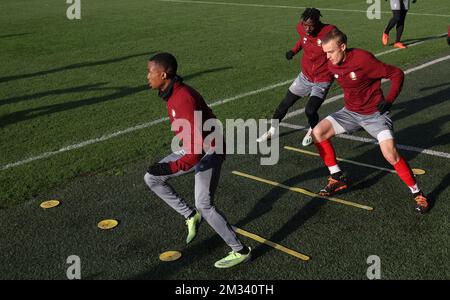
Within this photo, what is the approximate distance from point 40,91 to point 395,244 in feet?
28.8

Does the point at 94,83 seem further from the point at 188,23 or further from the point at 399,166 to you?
the point at 188,23

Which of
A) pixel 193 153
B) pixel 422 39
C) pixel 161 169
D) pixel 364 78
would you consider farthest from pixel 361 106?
pixel 422 39

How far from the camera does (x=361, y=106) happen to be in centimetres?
616

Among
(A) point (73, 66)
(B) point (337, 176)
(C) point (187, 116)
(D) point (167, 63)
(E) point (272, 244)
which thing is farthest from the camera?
(A) point (73, 66)

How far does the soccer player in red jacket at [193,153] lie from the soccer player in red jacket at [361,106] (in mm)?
1831

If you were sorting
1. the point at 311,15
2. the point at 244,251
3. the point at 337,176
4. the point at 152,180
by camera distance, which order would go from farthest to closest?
1. the point at 311,15
2. the point at 337,176
3. the point at 152,180
4. the point at 244,251

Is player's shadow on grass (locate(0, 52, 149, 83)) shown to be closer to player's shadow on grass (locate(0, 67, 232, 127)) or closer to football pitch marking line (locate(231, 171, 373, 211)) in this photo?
player's shadow on grass (locate(0, 67, 232, 127))

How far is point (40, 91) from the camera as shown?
11.3 meters

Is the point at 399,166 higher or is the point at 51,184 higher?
the point at 399,166

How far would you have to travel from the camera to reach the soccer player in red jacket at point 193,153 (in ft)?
15.1

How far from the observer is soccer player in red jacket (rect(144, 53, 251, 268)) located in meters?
4.59

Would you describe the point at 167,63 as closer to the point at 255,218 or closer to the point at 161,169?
the point at 161,169

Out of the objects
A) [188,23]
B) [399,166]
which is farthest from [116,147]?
[188,23]

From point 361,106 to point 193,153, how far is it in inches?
99.9
